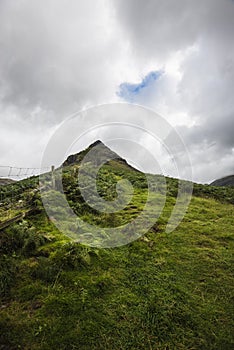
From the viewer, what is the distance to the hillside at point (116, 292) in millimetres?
5477

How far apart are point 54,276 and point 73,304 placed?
4.07ft

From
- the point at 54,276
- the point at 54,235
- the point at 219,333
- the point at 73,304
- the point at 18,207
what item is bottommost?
the point at 219,333

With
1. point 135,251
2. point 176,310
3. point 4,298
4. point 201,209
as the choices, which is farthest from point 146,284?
point 201,209

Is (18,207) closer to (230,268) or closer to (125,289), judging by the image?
(125,289)

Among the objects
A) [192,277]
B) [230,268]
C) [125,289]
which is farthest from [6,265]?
[230,268]

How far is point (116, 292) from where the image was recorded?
703 cm

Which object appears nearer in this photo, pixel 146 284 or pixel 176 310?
pixel 176 310

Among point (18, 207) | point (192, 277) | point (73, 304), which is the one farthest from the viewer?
point (18, 207)

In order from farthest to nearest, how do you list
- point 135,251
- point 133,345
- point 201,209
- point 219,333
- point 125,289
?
point 201,209, point 135,251, point 125,289, point 219,333, point 133,345

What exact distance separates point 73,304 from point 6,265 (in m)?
2.54

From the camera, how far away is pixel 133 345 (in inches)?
210

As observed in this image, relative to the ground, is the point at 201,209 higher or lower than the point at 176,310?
higher

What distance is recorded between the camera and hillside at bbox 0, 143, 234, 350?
5477 millimetres

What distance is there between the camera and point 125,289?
7199mm
